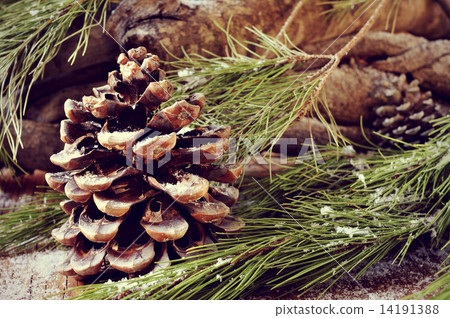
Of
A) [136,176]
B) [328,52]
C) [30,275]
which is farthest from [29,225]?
[328,52]

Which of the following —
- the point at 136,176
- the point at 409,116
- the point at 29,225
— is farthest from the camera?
the point at 409,116

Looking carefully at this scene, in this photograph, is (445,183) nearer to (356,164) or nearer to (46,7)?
(356,164)

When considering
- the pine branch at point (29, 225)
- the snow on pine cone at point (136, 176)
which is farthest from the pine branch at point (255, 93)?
the pine branch at point (29, 225)

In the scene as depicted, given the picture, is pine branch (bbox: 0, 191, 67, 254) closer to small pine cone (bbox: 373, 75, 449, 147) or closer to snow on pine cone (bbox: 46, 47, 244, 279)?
snow on pine cone (bbox: 46, 47, 244, 279)

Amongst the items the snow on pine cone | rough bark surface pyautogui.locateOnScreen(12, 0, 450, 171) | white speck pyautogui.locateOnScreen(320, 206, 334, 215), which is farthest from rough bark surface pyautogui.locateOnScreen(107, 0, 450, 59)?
white speck pyautogui.locateOnScreen(320, 206, 334, 215)

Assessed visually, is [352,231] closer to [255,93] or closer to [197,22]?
[255,93]

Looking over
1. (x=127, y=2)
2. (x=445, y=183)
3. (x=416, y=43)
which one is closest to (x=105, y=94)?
(x=127, y=2)
